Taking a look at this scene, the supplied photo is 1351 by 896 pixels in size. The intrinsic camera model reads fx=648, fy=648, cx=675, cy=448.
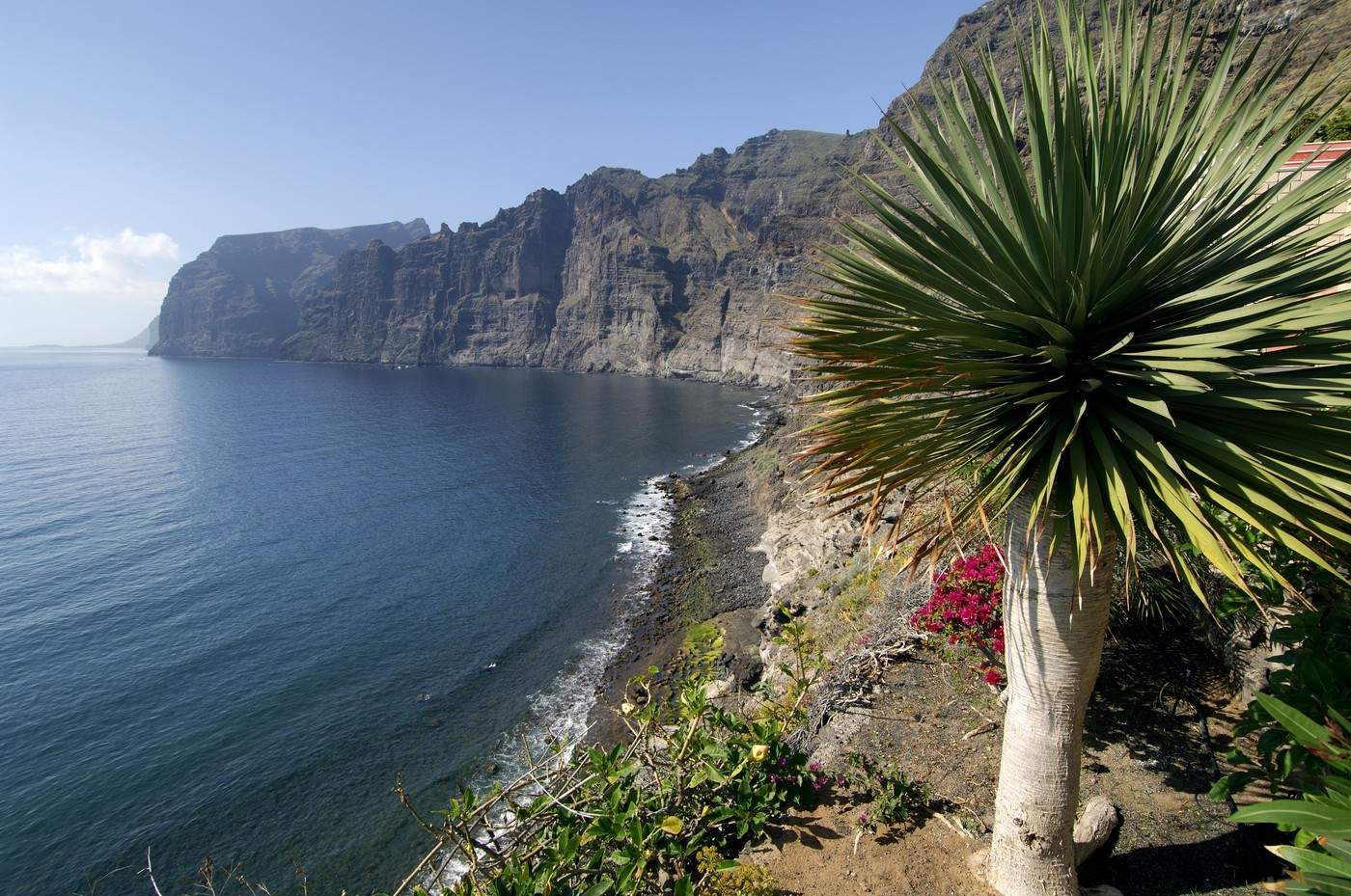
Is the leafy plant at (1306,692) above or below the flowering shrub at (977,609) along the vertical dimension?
above

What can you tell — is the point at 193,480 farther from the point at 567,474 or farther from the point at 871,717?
the point at 871,717

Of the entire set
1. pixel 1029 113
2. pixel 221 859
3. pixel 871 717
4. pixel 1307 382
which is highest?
pixel 1029 113

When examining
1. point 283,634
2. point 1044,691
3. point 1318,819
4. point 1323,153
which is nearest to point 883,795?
point 1044,691

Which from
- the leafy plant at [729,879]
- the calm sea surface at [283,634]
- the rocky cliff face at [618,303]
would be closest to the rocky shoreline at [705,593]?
the calm sea surface at [283,634]

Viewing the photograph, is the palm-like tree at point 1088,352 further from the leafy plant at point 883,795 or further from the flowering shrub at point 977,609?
the flowering shrub at point 977,609

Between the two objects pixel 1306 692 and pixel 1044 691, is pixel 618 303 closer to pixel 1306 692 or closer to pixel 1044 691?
pixel 1044 691

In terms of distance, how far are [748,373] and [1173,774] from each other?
127m

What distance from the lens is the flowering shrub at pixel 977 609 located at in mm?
7082

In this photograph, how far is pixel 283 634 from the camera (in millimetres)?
27844

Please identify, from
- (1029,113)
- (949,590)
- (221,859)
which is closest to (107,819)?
(221,859)

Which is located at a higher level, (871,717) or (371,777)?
(871,717)

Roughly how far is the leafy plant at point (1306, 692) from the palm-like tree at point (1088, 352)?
45 cm

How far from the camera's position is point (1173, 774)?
6016mm

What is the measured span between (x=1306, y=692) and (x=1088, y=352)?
2.05 m
